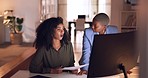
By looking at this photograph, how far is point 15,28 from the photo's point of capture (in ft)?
28.3

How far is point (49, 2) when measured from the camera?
10.8m

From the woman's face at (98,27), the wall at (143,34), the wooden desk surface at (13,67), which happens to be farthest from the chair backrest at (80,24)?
the wall at (143,34)

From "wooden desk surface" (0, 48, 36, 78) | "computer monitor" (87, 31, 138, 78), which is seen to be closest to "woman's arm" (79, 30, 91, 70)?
Result: "computer monitor" (87, 31, 138, 78)

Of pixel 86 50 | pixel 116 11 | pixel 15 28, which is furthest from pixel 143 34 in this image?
pixel 15 28

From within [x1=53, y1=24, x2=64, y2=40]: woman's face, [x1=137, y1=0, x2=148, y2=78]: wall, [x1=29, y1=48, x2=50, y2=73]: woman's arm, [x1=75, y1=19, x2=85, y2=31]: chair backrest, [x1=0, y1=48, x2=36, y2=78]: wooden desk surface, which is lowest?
[x1=0, y1=48, x2=36, y2=78]: wooden desk surface

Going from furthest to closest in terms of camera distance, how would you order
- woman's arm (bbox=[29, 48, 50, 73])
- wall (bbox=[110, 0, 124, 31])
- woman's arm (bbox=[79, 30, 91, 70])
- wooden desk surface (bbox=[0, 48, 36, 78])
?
wall (bbox=[110, 0, 124, 31]) → wooden desk surface (bbox=[0, 48, 36, 78]) → woman's arm (bbox=[79, 30, 91, 70]) → woman's arm (bbox=[29, 48, 50, 73])

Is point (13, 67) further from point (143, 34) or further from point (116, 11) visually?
point (143, 34)

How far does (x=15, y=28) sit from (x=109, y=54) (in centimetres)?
742

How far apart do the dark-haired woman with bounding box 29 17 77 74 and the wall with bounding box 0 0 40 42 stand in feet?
21.0

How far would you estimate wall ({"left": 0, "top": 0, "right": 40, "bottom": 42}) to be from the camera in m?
8.91

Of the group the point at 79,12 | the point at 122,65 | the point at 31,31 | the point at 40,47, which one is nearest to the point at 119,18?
the point at 31,31

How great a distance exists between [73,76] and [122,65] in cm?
93

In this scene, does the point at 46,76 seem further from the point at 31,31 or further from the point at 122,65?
the point at 31,31

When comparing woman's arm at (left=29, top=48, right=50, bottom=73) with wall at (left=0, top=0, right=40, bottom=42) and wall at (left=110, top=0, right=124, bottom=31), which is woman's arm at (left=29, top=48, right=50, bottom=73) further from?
wall at (left=0, top=0, right=40, bottom=42)
